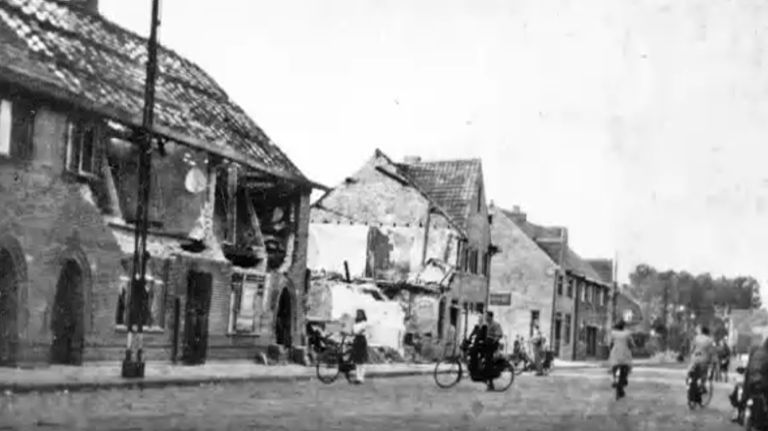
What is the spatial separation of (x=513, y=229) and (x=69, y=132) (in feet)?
154

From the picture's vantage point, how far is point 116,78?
28609 mm

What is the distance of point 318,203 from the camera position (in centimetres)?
5244

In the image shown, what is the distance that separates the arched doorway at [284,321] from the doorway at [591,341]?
45.7m

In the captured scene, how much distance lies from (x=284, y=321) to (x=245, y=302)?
3.80 meters

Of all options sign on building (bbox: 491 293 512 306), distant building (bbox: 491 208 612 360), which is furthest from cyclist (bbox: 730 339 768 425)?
distant building (bbox: 491 208 612 360)

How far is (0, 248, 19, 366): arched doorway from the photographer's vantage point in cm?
2206

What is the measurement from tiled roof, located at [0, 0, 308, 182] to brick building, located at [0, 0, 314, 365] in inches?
2.5

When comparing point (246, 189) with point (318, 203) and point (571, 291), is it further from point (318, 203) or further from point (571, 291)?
point (571, 291)

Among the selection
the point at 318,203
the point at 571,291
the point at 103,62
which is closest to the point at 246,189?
the point at 103,62

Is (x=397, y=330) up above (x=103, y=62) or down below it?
below

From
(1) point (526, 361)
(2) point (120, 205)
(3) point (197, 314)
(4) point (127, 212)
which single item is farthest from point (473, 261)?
(2) point (120, 205)

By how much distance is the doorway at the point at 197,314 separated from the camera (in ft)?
98.8

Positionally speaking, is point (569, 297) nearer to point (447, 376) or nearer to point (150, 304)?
point (447, 376)

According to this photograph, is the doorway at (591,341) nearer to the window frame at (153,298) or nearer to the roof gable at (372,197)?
the roof gable at (372,197)
